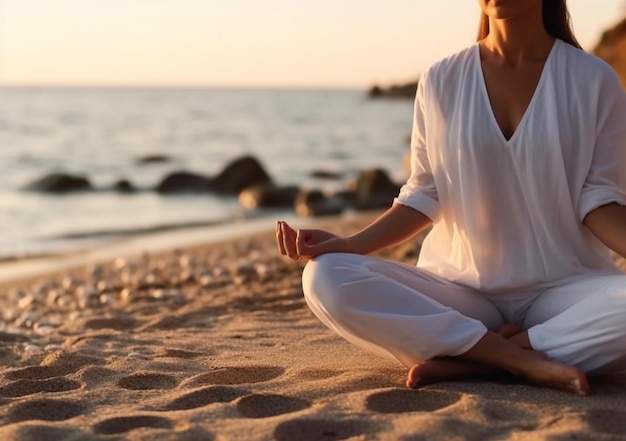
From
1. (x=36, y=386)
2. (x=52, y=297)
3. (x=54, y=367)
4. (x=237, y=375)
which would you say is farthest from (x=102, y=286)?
(x=237, y=375)

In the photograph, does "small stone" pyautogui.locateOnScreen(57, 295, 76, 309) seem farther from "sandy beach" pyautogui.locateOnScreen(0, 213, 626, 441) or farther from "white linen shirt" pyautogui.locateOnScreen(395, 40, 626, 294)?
"white linen shirt" pyautogui.locateOnScreen(395, 40, 626, 294)

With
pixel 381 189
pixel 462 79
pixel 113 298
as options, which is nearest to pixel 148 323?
pixel 113 298

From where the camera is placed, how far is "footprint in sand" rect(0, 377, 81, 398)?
325 centimetres

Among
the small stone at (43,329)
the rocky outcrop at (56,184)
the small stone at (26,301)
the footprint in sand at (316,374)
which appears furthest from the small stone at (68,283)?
the rocky outcrop at (56,184)

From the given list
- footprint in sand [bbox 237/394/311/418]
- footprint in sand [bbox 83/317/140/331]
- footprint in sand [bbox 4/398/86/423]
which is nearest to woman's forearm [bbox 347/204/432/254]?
footprint in sand [bbox 237/394/311/418]

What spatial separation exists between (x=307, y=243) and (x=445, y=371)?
0.65 m

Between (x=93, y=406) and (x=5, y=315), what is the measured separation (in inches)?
109

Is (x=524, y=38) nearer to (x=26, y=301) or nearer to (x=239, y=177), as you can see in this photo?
(x=26, y=301)

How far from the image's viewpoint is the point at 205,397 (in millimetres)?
3029

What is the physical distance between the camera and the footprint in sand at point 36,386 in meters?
3.25

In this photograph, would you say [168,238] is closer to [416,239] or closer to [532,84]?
[416,239]

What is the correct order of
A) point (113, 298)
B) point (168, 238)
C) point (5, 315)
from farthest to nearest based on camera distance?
point (168, 238) < point (113, 298) < point (5, 315)

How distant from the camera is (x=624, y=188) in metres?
3.18

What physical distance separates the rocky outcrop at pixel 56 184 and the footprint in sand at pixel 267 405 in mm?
13428
